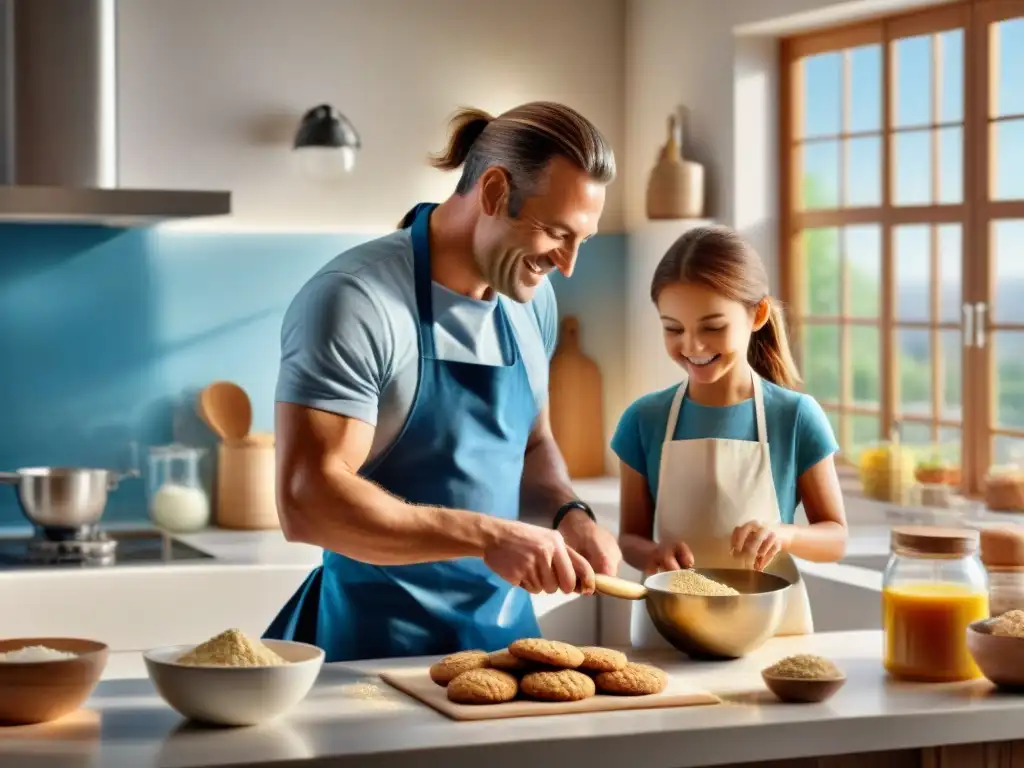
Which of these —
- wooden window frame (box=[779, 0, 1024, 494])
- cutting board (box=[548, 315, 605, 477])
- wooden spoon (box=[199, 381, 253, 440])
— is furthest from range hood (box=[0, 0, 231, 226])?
wooden window frame (box=[779, 0, 1024, 494])

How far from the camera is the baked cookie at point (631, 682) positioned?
181 cm

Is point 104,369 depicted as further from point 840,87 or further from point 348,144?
point 840,87

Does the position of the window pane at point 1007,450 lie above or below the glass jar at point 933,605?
above

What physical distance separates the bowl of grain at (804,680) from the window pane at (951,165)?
2.25m

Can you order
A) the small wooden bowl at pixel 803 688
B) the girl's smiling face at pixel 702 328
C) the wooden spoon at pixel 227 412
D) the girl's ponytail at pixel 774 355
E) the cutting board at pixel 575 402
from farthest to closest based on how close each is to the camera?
the cutting board at pixel 575 402 < the wooden spoon at pixel 227 412 < the girl's ponytail at pixel 774 355 < the girl's smiling face at pixel 702 328 < the small wooden bowl at pixel 803 688

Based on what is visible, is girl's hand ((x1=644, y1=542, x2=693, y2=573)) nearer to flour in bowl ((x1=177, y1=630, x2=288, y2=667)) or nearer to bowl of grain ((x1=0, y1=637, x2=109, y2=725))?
flour in bowl ((x1=177, y1=630, x2=288, y2=667))

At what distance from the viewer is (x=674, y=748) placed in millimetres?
1674

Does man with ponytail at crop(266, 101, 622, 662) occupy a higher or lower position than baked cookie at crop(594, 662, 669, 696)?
higher

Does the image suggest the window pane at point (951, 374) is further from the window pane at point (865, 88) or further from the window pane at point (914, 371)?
the window pane at point (865, 88)

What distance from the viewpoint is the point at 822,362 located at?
14.3 ft

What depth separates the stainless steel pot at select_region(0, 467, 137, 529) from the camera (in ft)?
12.3

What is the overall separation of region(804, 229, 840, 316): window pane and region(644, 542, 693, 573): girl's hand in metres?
2.08

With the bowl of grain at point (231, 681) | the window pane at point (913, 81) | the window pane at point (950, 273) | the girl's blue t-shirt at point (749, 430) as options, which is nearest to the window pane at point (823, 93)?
the window pane at point (913, 81)

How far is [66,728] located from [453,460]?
71 cm
